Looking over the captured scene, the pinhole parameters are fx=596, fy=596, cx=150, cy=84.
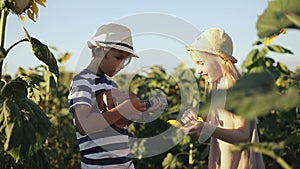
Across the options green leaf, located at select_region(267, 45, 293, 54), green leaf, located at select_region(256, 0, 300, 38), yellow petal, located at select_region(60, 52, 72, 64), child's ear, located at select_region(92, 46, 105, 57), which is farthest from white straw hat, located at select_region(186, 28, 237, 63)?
yellow petal, located at select_region(60, 52, 72, 64)

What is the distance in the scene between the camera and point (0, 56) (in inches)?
90.8

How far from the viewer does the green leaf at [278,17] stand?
87 centimetres

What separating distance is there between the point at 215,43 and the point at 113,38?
40cm

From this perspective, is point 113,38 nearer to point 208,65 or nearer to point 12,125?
point 208,65

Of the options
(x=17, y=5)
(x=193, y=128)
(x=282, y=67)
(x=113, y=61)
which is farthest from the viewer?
(x=282, y=67)

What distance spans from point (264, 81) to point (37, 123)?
1627 mm

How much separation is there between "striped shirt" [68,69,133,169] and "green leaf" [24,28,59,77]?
17 cm

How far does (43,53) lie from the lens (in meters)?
2.41

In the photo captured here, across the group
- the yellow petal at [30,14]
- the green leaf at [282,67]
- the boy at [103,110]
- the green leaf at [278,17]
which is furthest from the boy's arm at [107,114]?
the green leaf at [282,67]

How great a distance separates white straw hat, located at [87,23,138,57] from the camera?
230 cm

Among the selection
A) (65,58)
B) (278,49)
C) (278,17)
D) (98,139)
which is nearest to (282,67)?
(278,49)

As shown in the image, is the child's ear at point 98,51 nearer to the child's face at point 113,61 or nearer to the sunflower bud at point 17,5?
the child's face at point 113,61

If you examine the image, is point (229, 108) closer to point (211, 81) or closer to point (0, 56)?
point (211, 81)

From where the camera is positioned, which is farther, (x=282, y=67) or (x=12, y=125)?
(x=282, y=67)
